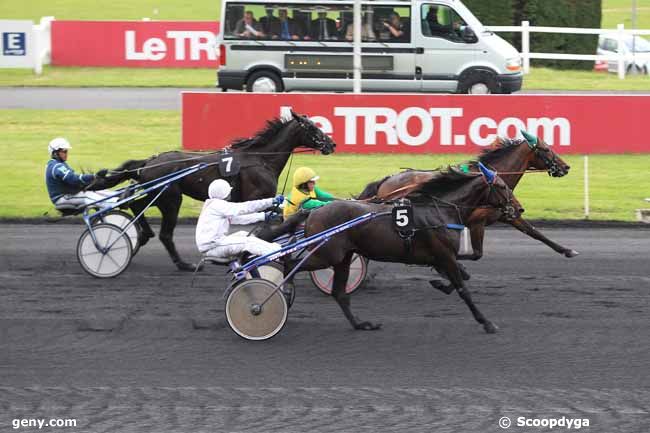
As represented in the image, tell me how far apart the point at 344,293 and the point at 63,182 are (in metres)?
3.72

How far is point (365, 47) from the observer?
21531 millimetres

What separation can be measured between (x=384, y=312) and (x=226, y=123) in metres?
7.39

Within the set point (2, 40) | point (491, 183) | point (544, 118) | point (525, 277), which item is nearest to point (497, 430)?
point (491, 183)

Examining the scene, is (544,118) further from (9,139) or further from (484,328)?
(9,139)

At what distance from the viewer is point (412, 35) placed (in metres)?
21.5

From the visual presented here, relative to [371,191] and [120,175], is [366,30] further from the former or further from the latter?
[371,191]

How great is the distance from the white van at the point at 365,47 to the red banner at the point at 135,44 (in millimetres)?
7702

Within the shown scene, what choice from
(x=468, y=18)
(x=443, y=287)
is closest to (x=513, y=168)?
(x=443, y=287)

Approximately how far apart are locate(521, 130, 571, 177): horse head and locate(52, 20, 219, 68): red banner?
62.3 ft

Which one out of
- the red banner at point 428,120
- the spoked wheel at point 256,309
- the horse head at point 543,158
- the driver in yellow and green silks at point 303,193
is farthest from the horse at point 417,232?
the red banner at point 428,120

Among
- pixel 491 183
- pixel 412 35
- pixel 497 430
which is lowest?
pixel 497 430

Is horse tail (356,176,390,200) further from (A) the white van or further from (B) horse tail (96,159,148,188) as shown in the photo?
(A) the white van

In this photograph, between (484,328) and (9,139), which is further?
(9,139)

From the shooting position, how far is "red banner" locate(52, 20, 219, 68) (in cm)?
2866
